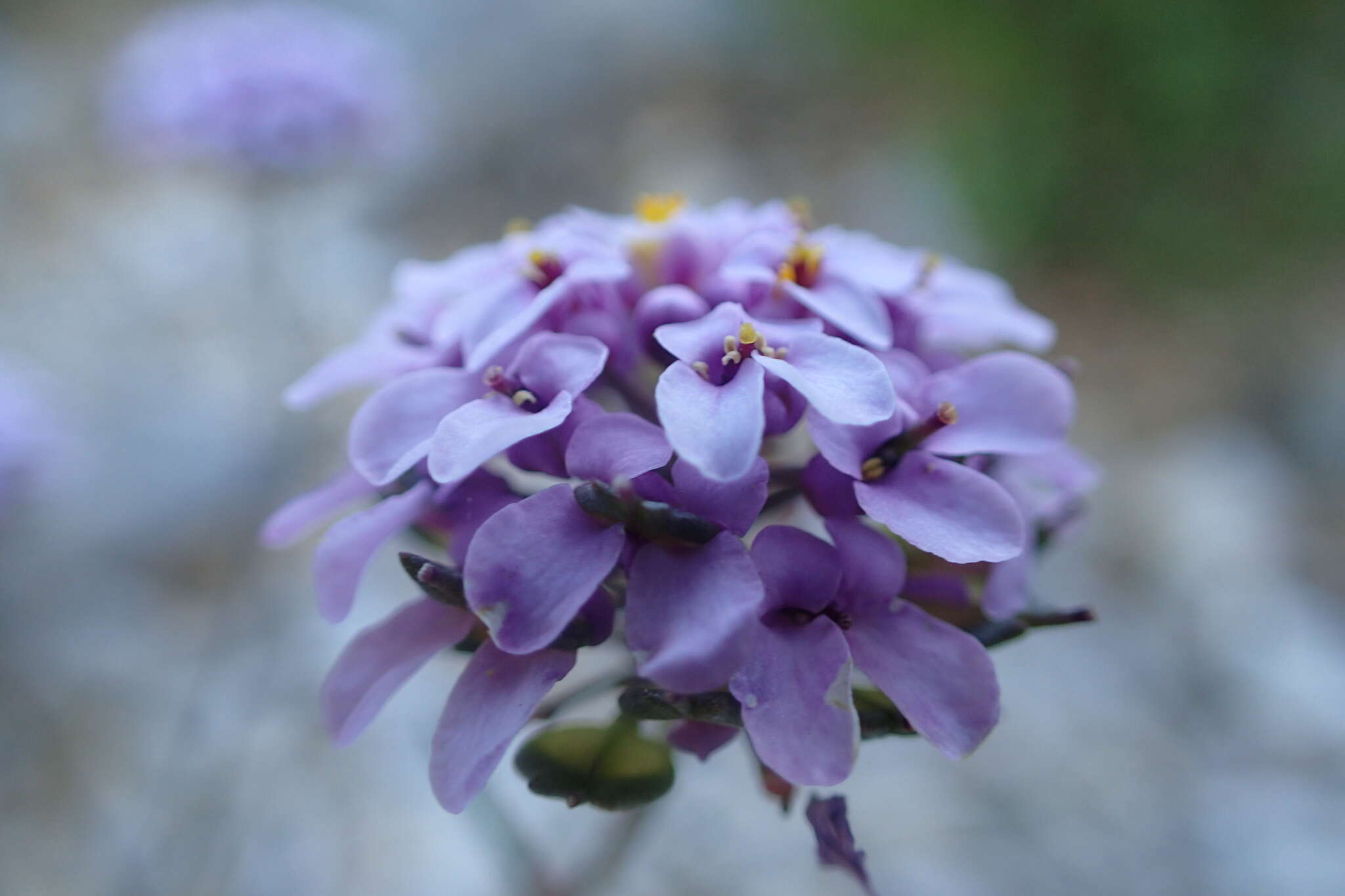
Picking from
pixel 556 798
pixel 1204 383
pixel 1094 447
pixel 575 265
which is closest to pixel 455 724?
pixel 556 798

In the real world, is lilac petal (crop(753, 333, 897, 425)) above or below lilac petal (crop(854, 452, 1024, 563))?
above

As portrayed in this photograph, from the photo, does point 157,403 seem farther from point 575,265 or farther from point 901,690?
point 901,690

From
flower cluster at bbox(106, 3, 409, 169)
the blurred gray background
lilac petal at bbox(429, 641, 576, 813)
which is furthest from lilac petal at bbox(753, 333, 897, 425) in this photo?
flower cluster at bbox(106, 3, 409, 169)

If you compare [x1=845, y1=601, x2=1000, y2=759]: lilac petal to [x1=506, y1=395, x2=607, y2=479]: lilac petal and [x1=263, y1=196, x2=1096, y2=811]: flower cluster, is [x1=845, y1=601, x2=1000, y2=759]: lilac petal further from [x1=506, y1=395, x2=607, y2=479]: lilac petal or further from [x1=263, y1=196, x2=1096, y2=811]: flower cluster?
[x1=506, y1=395, x2=607, y2=479]: lilac petal

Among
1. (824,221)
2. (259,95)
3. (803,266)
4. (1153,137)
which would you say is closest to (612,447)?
(803,266)

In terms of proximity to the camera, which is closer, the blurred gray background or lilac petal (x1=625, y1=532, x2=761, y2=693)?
lilac petal (x1=625, y1=532, x2=761, y2=693)

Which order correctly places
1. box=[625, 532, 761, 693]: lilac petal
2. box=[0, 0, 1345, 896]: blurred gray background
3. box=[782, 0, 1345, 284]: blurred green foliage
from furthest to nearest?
box=[782, 0, 1345, 284]: blurred green foliage → box=[0, 0, 1345, 896]: blurred gray background → box=[625, 532, 761, 693]: lilac petal
